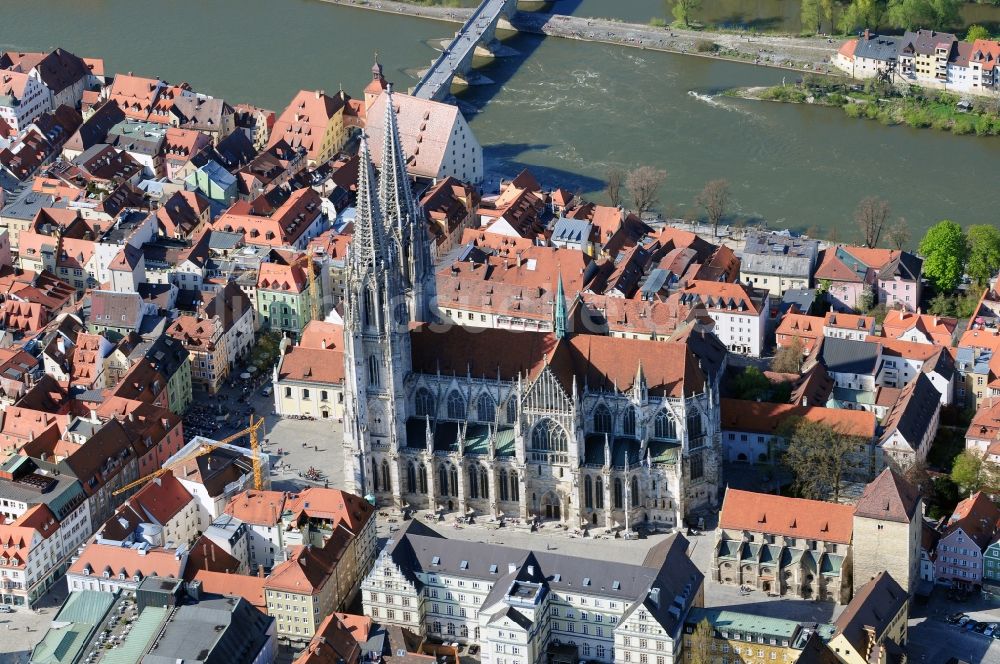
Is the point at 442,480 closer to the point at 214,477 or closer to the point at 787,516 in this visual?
the point at 214,477

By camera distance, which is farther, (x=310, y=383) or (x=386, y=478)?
(x=310, y=383)

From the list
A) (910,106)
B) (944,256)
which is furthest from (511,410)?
(910,106)

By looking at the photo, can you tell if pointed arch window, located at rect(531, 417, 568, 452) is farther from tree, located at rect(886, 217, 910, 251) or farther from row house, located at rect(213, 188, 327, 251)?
tree, located at rect(886, 217, 910, 251)

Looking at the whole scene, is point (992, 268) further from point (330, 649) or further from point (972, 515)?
point (330, 649)

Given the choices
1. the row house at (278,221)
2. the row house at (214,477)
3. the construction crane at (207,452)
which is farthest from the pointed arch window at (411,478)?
the row house at (278,221)

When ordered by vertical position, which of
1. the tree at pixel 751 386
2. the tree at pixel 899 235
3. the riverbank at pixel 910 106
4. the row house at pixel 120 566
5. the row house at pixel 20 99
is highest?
the row house at pixel 20 99

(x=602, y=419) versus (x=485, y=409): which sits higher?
(x=485, y=409)

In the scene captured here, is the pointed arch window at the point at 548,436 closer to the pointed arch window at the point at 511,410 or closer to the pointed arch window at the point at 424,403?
the pointed arch window at the point at 511,410
